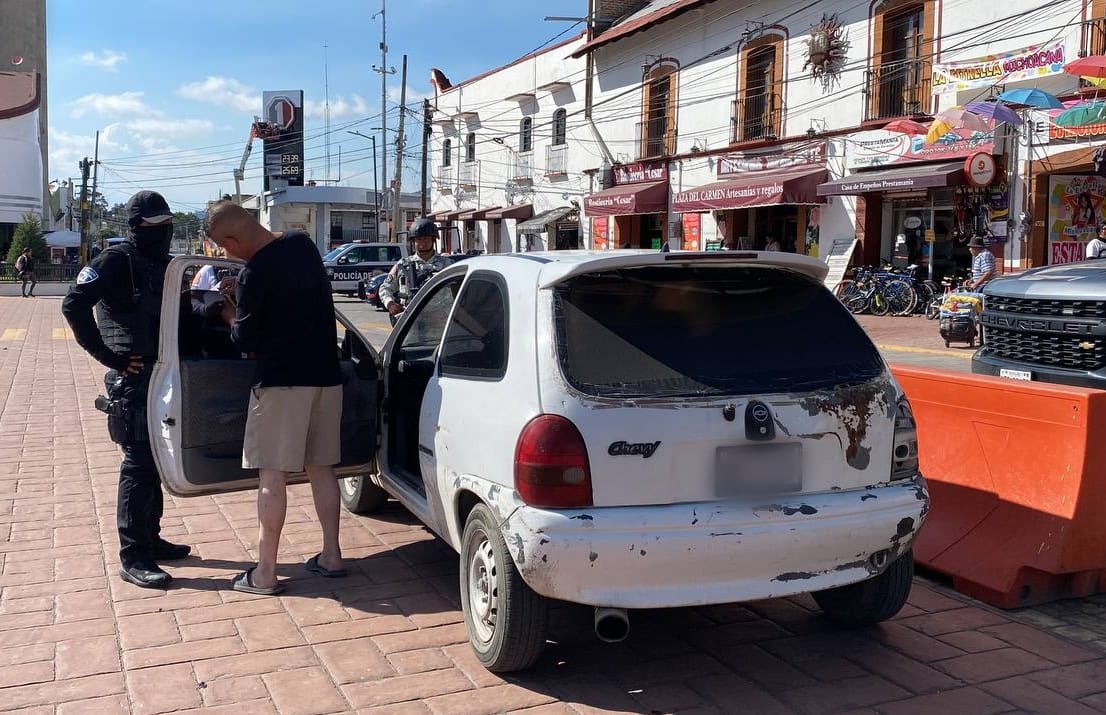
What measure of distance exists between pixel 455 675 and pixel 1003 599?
250cm

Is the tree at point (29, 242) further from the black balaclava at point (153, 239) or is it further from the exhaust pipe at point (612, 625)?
the exhaust pipe at point (612, 625)

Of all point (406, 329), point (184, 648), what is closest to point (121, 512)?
point (184, 648)

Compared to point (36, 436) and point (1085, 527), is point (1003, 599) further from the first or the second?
point (36, 436)

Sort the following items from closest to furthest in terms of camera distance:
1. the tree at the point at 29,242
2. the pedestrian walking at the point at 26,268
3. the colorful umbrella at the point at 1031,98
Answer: the colorful umbrella at the point at 1031,98 < the pedestrian walking at the point at 26,268 < the tree at the point at 29,242

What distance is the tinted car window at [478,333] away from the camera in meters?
3.86

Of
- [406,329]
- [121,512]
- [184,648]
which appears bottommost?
[184,648]

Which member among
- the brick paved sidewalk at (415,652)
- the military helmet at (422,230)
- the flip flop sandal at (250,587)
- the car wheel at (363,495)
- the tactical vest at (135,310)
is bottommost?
the brick paved sidewalk at (415,652)

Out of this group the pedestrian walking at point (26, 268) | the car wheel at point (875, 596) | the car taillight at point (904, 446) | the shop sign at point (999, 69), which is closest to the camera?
the car taillight at point (904, 446)

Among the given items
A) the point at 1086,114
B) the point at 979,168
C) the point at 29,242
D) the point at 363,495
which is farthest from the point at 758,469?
the point at 29,242

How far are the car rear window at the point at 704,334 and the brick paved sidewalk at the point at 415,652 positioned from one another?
1.11m

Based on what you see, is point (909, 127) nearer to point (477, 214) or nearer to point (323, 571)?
point (323, 571)

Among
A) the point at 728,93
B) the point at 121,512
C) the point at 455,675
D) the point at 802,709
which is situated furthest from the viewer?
the point at 728,93

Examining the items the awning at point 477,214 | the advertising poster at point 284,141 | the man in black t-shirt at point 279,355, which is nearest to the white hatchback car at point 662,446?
the man in black t-shirt at point 279,355

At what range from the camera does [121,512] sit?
4.83m
